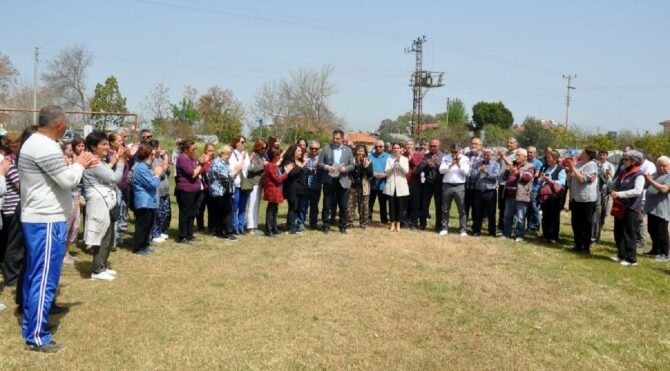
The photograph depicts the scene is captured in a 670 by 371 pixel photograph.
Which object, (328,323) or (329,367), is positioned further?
(328,323)

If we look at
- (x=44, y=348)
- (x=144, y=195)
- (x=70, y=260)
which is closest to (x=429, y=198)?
(x=144, y=195)

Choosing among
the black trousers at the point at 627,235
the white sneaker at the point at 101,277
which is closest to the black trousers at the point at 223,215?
the white sneaker at the point at 101,277

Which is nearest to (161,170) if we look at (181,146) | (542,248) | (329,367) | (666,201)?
(181,146)

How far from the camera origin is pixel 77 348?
453cm

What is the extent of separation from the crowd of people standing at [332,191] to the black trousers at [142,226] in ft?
0.07

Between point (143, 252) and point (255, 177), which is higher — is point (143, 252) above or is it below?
below

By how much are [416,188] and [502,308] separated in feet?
16.5

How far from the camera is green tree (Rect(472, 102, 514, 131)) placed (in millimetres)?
73562

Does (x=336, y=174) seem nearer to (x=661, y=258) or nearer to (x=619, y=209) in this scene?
(x=619, y=209)

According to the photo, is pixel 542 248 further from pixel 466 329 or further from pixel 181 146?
pixel 181 146

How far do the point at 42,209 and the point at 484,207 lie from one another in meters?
8.17

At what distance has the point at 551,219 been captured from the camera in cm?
1021

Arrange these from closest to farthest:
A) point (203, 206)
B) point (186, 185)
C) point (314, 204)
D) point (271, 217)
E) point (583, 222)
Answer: point (186, 185)
point (583, 222)
point (271, 217)
point (203, 206)
point (314, 204)

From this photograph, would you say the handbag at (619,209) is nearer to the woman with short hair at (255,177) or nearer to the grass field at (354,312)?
the grass field at (354,312)
